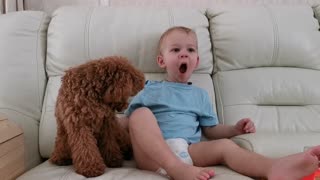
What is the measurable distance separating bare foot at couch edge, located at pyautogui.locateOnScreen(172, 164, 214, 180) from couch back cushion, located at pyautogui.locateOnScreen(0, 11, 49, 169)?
60 cm

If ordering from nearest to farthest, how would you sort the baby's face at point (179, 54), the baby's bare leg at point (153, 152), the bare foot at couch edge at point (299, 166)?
the bare foot at couch edge at point (299, 166), the baby's bare leg at point (153, 152), the baby's face at point (179, 54)

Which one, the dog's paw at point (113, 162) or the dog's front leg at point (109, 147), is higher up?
the dog's front leg at point (109, 147)

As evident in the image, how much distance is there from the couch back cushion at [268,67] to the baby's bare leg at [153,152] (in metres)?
0.45

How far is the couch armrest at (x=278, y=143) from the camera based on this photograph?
1.04m

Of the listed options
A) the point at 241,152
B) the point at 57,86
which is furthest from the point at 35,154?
the point at 241,152

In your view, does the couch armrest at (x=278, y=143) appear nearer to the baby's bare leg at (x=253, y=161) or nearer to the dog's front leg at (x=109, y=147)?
the baby's bare leg at (x=253, y=161)

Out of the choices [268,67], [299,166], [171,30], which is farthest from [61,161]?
[268,67]

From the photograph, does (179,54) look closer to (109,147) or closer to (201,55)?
(201,55)

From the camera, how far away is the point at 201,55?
1556 mm

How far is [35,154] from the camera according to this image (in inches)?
54.6

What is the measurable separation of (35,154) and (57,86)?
0.95 ft

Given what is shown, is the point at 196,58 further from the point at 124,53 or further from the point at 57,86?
the point at 57,86

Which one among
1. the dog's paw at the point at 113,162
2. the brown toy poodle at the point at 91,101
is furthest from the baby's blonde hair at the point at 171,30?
the dog's paw at the point at 113,162

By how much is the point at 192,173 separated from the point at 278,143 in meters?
0.28
